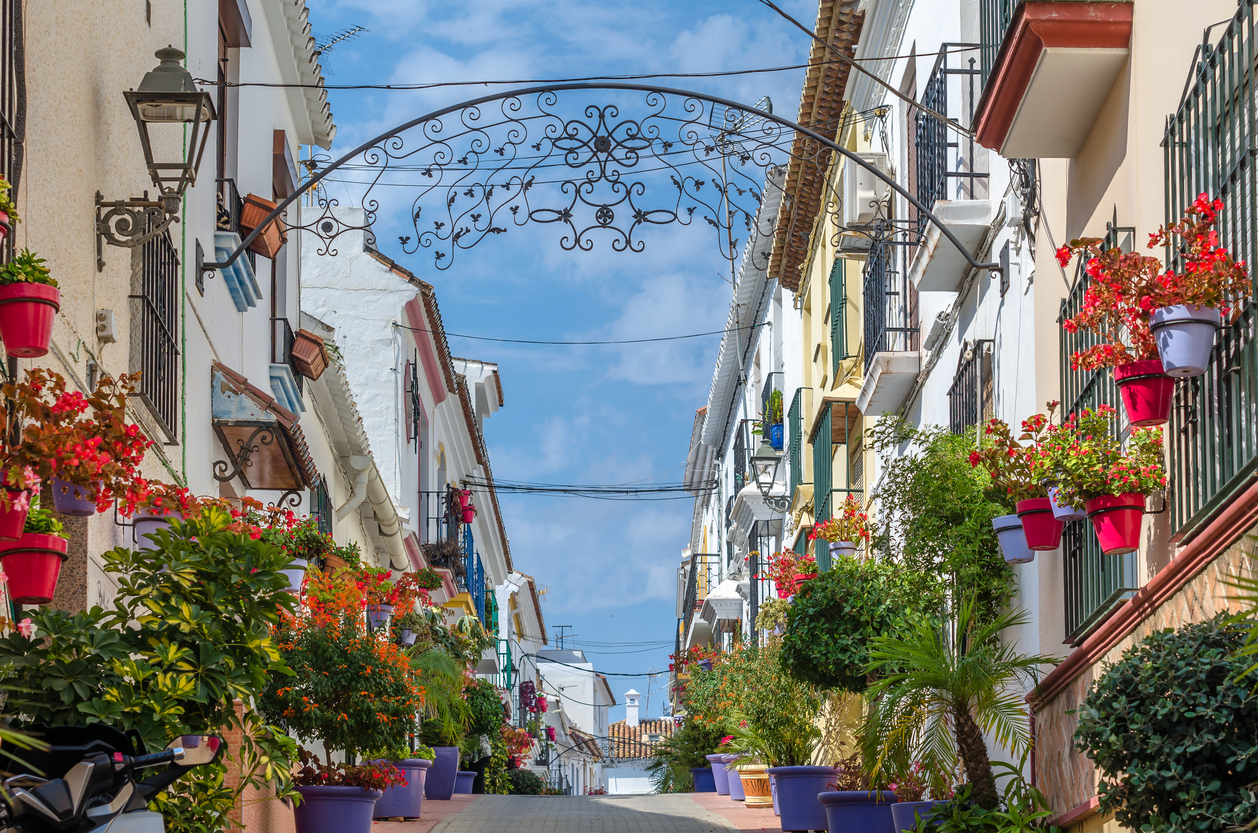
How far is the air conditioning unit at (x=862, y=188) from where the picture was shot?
13.6m

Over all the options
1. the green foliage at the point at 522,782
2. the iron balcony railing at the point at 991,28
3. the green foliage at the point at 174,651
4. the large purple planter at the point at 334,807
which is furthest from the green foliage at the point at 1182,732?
the green foliage at the point at 522,782

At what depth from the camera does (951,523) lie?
9.66m

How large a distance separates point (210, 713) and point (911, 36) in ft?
31.3

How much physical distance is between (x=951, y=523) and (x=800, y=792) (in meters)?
4.22

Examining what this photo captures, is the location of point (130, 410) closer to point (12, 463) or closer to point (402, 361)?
point (12, 463)

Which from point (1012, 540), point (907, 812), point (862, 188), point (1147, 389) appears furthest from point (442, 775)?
point (1147, 389)

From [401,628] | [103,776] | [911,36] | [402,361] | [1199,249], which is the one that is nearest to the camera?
[103,776]

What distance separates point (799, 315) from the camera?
880 inches

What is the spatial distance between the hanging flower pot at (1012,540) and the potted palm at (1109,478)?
1.95 meters

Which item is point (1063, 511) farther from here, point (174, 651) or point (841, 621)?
point (841, 621)

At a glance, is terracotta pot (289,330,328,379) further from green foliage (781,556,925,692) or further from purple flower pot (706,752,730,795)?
purple flower pot (706,752,730,795)

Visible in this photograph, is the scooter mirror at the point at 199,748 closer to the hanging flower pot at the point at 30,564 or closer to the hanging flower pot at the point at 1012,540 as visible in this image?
the hanging flower pot at the point at 30,564

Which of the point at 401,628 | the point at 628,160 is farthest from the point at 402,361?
the point at 628,160

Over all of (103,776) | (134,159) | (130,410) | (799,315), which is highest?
(799,315)
